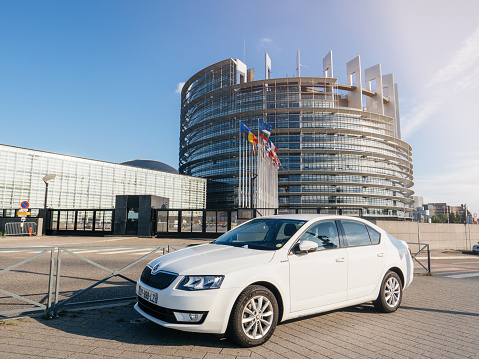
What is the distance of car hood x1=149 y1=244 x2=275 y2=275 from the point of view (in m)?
3.73

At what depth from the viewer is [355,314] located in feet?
17.3

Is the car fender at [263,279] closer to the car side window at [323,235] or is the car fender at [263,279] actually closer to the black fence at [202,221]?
the car side window at [323,235]

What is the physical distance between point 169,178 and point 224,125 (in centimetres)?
2578

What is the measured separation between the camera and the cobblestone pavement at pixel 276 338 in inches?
141

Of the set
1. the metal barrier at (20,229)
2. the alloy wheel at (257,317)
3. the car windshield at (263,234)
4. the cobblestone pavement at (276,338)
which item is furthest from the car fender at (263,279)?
the metal barrier at (20,229)

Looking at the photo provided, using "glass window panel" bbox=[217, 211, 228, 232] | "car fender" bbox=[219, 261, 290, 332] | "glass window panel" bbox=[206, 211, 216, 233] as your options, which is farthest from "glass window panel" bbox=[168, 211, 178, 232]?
"car fender" bbox=[219, 261, 290, 332]

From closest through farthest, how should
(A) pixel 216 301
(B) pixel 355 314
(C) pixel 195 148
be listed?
(A) pixel 216 301, (B) pixel 355 314, (C) pixel 195 148

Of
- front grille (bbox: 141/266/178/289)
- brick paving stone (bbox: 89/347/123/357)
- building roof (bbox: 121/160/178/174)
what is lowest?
brick paving stone (bbox: 89/347/123/357)

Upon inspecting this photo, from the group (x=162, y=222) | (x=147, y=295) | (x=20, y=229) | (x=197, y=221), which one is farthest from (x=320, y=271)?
(x=20, y=229)

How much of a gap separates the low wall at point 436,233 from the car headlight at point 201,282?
17897 mm

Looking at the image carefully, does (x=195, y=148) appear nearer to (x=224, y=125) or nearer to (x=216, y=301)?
(x=224, y=125)

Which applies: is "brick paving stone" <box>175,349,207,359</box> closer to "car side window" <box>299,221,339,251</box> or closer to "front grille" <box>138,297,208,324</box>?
"front grille" <box>138,297,208,324</box>

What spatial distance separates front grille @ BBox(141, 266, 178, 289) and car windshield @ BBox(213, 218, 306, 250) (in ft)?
3.76

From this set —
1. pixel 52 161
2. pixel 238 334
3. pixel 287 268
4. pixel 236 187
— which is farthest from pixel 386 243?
pixel 236 187
